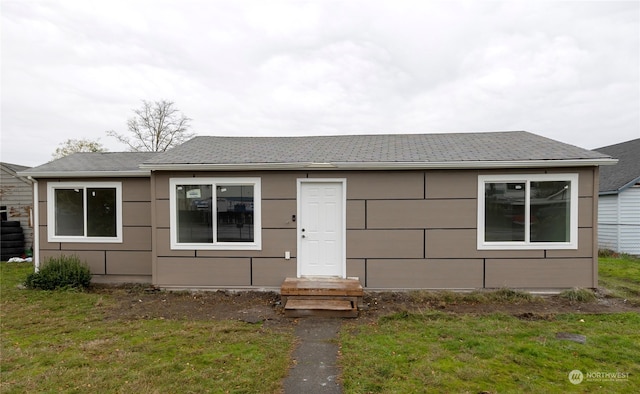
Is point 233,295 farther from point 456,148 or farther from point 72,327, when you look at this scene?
point 456,148

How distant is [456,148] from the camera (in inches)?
257

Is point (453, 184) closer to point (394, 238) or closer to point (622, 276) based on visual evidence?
point (394, 238)

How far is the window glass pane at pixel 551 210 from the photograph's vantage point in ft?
18.8

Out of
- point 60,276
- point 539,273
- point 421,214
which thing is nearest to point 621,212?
point 539,273

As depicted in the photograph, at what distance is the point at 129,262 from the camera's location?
676 centimetres

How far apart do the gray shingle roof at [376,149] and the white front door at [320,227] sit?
0.59 m

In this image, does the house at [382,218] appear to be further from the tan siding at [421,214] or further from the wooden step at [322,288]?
the wooden step at [322,288]

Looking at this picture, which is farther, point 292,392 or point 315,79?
point 315,79

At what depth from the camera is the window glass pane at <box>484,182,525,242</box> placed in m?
5.76

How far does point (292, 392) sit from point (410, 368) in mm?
1260

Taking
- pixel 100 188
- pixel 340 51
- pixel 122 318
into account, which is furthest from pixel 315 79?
pixel 122 318

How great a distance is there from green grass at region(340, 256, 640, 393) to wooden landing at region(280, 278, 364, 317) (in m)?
0.48

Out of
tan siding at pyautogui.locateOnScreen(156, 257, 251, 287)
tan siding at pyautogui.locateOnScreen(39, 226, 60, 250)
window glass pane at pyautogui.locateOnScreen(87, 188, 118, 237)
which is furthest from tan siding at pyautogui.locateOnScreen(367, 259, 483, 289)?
tan siding at pyautogui.locateOnScreen(39, 226, 60, 250)

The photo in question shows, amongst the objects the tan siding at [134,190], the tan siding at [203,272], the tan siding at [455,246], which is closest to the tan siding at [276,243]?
the tan siding at [203,272]
